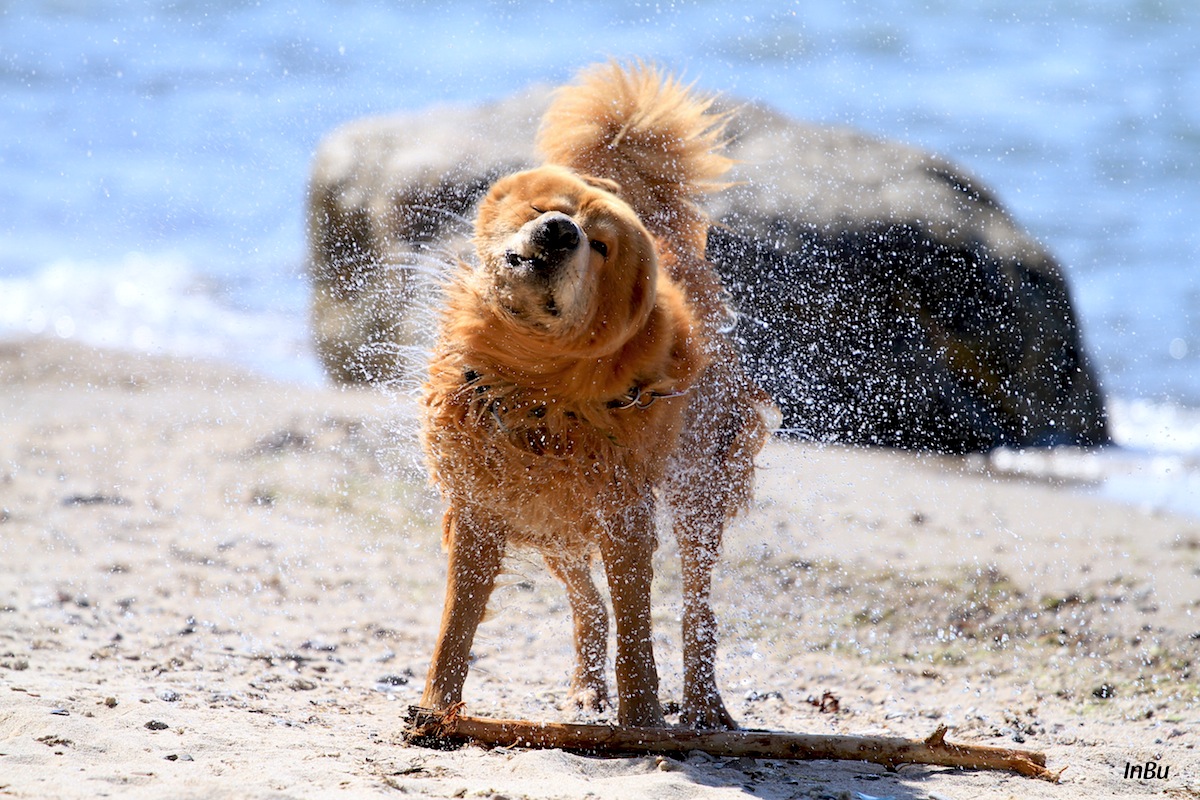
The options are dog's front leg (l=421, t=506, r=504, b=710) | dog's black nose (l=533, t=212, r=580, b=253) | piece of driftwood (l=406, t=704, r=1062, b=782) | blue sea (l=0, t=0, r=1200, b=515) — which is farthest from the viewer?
blue sea (l=0, t=0, r=1200, b=515)

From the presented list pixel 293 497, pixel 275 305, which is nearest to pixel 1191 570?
pixel 293 497

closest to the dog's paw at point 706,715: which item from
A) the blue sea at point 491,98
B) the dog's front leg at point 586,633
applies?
the dog's front leg at point 586,633

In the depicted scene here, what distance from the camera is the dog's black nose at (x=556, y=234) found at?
325 cm

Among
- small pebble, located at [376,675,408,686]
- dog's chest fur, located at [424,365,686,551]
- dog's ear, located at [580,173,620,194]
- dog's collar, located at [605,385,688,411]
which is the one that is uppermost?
dog's ear, located at [580,173,620,194]

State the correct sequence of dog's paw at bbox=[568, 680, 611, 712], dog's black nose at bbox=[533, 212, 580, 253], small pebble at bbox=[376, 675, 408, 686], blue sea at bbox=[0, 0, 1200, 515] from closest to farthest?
dog's black nose at bbox=[533, 212, 580, 253]
dog's paw at bbox=[568, 680, 611, 712]
small pebble at bbox=[376, 675, 408, 686]
blue sea at bbox=[0, 0, 1200, 515]

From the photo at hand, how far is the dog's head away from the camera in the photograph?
3.31m

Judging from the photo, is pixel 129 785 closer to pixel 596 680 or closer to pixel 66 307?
pixel 596 680

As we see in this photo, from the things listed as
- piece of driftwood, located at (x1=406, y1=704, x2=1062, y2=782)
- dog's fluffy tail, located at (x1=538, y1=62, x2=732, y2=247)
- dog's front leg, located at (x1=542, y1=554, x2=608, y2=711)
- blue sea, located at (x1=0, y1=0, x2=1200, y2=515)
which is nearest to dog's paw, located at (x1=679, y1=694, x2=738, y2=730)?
A: dog's front leg, located at (x1=542, y1=554, x2=608, y2=711)

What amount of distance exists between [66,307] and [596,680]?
8794 millimetres

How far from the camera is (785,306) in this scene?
23.9 feet

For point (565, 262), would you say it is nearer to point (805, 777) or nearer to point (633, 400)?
point (633, 400)

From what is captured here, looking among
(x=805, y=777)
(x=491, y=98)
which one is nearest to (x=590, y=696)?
(x=805, y=777)

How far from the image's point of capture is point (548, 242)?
10.7ft

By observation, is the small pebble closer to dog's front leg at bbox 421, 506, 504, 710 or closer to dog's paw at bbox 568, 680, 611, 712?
dog's paw at bbox 568, 680, 611, 712
